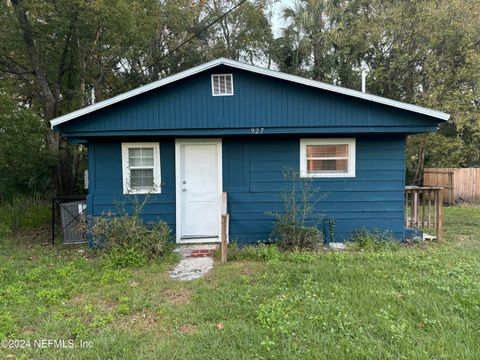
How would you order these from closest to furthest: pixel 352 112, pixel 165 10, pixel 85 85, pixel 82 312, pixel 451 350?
pixel 451 350 → pixel 82 312 → pixel 352 112 → pixel 85 85 → pixel 165 10

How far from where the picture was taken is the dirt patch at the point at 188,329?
9.89 ft

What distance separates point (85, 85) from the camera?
1091cm

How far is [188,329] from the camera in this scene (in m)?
3.08

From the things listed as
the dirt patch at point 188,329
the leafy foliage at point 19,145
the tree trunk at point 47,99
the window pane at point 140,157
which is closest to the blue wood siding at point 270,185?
the window pane at point 140,157

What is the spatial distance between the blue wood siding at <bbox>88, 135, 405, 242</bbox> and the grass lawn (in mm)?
1470

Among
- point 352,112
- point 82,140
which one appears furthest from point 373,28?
point 82,140

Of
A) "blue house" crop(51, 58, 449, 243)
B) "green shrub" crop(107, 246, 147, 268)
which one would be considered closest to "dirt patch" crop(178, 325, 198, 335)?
"green shrub" crop(107, 246, 147, 268)

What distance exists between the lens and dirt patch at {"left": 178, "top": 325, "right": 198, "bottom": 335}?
3.02 m

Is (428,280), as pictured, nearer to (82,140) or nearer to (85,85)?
(82,140)

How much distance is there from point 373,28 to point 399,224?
35.3 feet

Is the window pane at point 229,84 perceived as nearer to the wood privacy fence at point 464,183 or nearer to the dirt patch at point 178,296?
the dirt patch at point 178,296

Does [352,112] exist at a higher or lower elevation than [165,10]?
lower

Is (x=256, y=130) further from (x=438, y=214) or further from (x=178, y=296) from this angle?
(x=438, y=214)

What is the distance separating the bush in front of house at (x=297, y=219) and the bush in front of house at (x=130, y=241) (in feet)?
6.67
